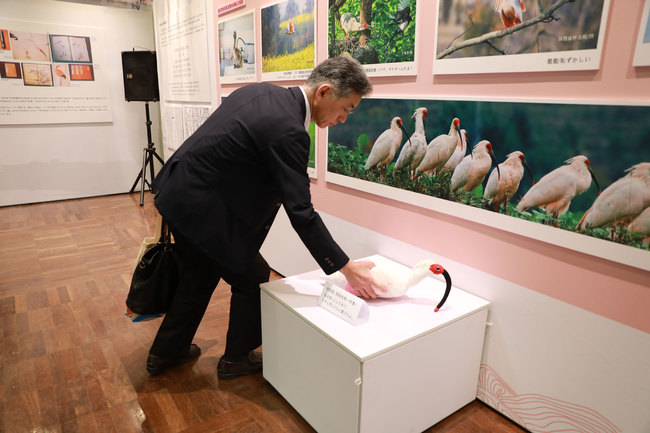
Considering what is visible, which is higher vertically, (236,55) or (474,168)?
(236,55)

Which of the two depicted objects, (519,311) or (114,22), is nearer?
(519,311)

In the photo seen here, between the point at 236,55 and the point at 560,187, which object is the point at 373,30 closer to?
the point at 560,187

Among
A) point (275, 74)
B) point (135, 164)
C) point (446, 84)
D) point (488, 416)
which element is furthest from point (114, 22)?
point (488, 416)

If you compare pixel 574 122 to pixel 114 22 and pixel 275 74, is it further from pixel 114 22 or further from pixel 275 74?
pixel 114 22

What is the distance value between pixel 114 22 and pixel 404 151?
4838 millimetres

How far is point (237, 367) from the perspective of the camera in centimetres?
200

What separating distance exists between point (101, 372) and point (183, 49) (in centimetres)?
303

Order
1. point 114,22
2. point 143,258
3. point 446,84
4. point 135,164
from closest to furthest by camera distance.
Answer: point 446,84 → point 143,258 → point 114,22 → point 135,164

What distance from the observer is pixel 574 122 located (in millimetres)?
1382

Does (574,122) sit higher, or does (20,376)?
(574,122)

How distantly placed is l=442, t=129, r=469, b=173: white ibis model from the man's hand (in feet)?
1.70

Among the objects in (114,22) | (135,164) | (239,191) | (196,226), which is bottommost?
(135,164)

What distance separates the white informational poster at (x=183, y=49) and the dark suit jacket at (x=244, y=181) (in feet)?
7.35

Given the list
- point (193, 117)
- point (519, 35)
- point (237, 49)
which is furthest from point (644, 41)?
point (193, 117)
